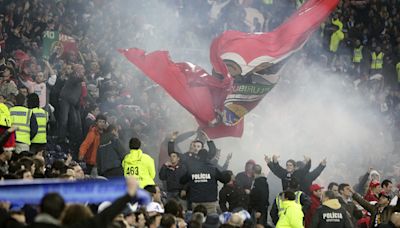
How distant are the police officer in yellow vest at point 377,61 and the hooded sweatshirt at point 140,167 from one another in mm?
13839

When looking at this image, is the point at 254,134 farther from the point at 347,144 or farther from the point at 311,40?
the point at 311,40

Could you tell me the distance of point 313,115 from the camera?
25.3m

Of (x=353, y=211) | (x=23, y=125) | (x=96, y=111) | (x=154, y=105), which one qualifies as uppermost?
(x=154, y=105)

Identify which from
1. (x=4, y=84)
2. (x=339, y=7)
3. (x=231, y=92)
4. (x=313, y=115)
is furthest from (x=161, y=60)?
(x=339, y=7)

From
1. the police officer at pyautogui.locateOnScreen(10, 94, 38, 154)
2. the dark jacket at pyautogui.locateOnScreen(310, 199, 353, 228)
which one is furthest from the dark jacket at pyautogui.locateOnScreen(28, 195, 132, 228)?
the police officer at pyautogui.locateOnScreen(10, 94, 38, 154)

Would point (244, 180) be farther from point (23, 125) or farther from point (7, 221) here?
point (7, 221)

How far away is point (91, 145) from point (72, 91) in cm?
141

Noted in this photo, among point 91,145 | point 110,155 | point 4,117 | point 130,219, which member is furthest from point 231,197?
point 130,219

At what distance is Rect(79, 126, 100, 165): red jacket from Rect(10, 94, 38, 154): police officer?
1747mm

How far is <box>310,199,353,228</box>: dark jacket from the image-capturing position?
51.3ft

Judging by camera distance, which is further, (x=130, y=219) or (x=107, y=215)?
(x=130, y=219)

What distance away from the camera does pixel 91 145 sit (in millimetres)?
18719

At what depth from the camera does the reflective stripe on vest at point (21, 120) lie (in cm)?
1675

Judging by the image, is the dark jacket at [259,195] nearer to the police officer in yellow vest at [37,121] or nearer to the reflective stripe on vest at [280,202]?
the reflective stripe on vest at [280,202]
